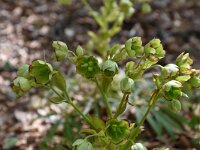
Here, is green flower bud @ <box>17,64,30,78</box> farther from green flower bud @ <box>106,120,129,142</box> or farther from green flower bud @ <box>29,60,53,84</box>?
green flower bud @ <box>106,120,129,142</box>

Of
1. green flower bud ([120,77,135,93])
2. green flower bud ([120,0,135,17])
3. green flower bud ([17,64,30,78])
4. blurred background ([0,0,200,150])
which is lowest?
blurred background ([0,0,200,150])

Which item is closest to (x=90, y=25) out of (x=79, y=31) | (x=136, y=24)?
(x=79, y=31)

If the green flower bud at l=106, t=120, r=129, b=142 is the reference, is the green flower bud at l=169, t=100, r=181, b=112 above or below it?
above

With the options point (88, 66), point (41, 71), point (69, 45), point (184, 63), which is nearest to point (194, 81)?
point (184, 63)

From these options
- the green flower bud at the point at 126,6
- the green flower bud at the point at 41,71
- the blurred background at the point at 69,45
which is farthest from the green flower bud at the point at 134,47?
the green flower bud at the point at 126,6

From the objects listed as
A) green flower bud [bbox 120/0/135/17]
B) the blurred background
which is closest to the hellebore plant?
the blurred background

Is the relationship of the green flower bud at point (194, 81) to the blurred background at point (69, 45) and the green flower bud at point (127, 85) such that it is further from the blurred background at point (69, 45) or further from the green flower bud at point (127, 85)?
the blurred background at point (69, 45)

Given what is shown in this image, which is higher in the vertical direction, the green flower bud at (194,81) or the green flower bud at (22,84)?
the green flower bud at (22,84)
